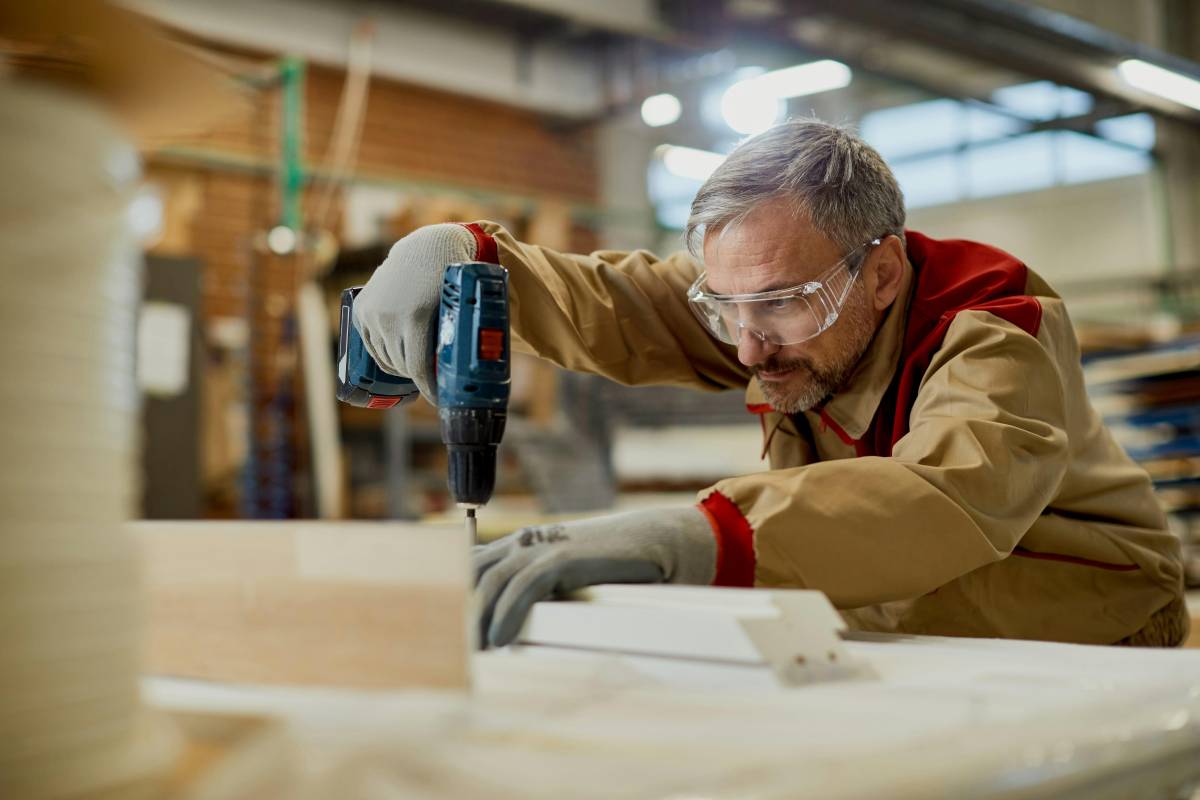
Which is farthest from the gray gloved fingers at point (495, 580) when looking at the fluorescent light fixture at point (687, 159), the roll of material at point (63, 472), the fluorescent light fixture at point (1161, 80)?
the fluorescent light fixture at point (687, 159)

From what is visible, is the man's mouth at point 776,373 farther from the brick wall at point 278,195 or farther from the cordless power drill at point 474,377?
the brick wall at point 278,195

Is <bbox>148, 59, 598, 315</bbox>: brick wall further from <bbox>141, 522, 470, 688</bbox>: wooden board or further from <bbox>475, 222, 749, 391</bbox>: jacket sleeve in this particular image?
<bbox>141, 522, 470, 688</bbox>: wooden board

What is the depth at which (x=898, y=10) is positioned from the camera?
662cm

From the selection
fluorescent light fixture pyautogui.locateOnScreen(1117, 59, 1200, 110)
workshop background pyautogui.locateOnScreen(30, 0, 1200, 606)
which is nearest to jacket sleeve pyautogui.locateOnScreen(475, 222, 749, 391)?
workshop background pyautogui.locateOnScreen(30, 0, 1200, 606)

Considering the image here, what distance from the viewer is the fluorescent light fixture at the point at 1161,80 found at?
6.88 meters

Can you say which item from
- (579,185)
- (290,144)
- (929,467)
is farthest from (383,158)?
(929,467)

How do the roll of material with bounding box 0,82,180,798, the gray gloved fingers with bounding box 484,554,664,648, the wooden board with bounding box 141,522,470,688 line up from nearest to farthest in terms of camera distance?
the roll of material with bounding box 0,82,180,798 → the wooden board with bounding box 141,522,470,688 → the gray gloved fingers with bounding box 484,554,664,648

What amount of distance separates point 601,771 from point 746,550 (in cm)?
58

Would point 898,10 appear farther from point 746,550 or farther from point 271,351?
point 746,550

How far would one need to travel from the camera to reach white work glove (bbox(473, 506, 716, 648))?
38.8 inches

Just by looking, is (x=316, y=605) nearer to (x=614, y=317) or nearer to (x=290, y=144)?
(x=614, y=317)

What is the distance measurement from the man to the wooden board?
1.40ft

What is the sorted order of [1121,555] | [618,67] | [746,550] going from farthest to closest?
[618,67]
[1121,555]
[746,550]

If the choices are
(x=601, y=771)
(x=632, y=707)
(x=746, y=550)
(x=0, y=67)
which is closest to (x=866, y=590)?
(x=746, y=550)
